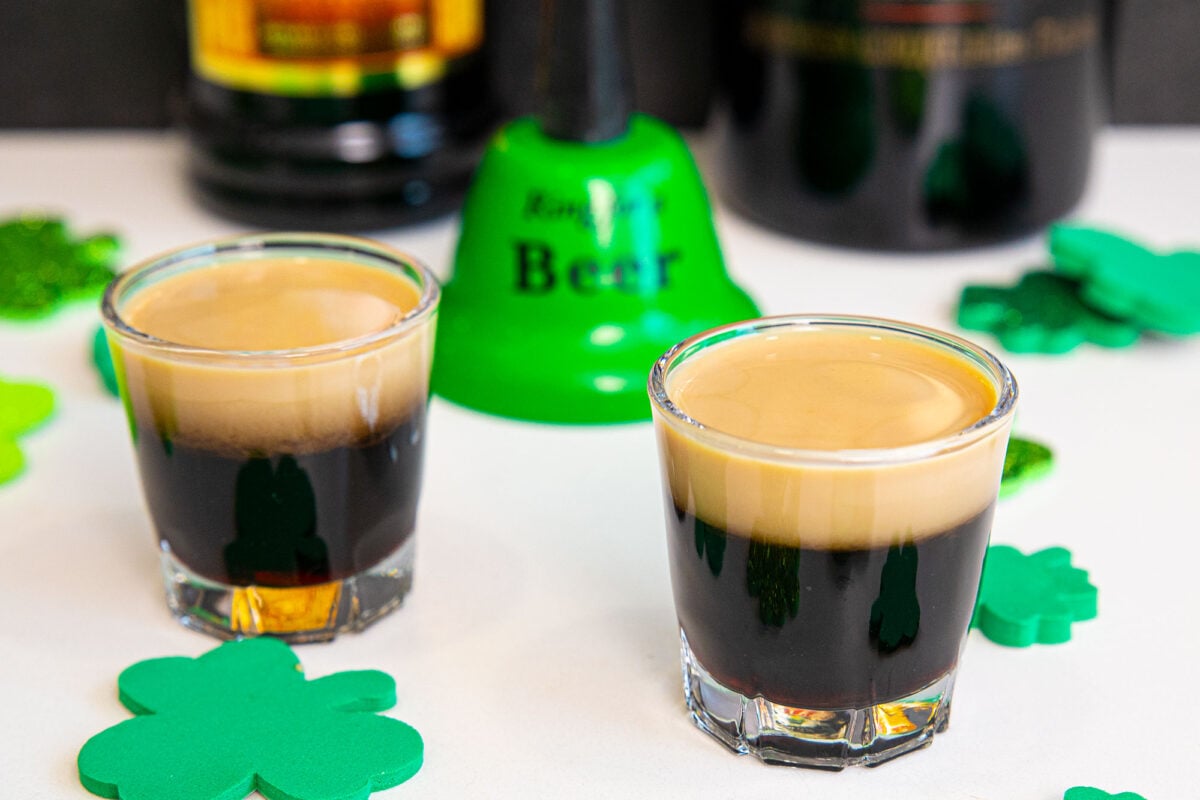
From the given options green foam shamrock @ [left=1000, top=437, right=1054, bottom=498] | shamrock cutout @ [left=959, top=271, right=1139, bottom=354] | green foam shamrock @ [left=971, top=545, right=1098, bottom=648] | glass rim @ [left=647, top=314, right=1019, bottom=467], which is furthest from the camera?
shamrock cutout @ [left=959, top=271, right=1139, bottom=354]

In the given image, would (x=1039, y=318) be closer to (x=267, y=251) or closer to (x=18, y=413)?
(x=267, y=251)

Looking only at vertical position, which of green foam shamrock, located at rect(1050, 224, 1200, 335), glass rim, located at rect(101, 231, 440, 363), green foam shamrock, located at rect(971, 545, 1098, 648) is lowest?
green foam shamrock, located at rect(1050, 224, 1200, 335)

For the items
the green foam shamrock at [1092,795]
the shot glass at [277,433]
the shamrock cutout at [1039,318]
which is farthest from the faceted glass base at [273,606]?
the shamrock cutout at [1039,318]

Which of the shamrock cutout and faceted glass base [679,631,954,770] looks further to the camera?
the shamrock cutout

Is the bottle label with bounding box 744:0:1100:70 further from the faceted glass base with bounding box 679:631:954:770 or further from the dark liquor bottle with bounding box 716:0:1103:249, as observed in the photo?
the faceted glass base with bounding box 679:631:954:770

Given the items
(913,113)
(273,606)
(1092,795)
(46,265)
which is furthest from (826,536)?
(46,265)

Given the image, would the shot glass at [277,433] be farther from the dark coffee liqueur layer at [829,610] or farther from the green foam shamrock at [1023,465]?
the green foam shamrock at [1023,465]

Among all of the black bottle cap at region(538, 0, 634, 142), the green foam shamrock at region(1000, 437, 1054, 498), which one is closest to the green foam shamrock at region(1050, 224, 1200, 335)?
the green foam shamrock at region(1000, 437, 1054, 498)
